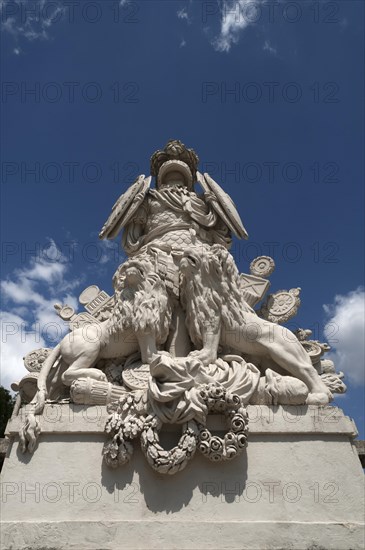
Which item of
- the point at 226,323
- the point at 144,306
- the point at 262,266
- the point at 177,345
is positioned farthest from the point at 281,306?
the point at 144,306

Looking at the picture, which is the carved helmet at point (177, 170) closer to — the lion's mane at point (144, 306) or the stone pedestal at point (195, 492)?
the lion's mane at point (144, 306)

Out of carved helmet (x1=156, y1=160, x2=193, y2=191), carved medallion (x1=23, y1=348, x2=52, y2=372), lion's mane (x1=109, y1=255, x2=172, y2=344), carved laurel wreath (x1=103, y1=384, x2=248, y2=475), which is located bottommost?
carved laurel wreath (x1=103, y1=384, x2=248, y2=475)

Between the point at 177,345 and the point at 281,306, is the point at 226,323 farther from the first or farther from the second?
the point at 281,306

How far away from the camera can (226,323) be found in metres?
6.21

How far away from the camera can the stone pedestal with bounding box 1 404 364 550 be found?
4.68m

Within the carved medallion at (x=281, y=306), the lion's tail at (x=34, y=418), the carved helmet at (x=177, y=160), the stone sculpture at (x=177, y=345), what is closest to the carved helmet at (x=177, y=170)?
the carved helmet at (x=177, y=160)

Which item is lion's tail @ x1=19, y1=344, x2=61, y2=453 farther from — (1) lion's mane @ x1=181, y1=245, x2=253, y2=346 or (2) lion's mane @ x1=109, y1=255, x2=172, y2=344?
(1) lion's mane @ x1=181, y1=245, x2=253, y2=346

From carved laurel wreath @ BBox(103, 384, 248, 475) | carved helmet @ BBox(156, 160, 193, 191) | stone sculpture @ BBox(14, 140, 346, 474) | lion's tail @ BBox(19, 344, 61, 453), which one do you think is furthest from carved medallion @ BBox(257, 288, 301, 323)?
lion's tail @ BBox(19, 344, 61, 453)

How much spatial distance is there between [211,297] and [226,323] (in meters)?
0.41

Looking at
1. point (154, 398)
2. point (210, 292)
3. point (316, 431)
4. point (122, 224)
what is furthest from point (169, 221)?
point (316, 431)

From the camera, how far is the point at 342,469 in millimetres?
5180

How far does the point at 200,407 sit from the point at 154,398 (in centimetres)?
54

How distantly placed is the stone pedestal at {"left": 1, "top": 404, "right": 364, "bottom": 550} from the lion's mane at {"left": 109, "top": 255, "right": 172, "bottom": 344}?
3.96 ft

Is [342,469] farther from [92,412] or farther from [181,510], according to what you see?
[92,412]
